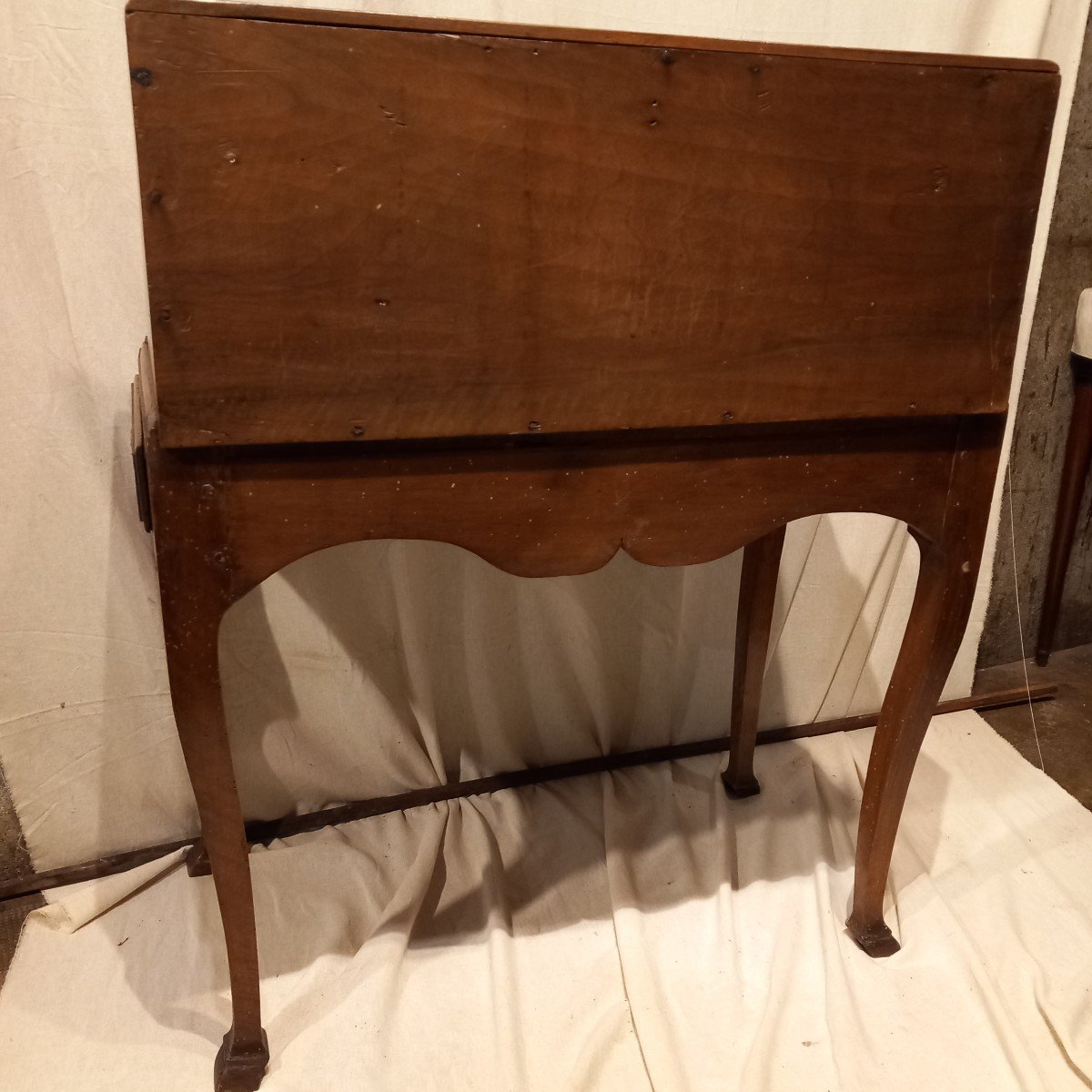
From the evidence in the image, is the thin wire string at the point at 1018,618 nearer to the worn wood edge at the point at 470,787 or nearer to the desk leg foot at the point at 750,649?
the worn wood edge at the point at 470,787

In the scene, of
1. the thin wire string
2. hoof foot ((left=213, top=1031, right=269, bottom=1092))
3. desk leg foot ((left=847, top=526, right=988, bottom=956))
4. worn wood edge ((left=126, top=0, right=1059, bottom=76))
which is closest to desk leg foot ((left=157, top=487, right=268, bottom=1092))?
hoof foot ((left=213, top=1031, right=269, bottom=1092))

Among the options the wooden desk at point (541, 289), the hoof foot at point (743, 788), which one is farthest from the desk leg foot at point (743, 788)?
the wooden desk at point (541, 289)

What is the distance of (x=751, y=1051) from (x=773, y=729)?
23.9 inches

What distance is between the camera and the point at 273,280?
2.02 ft

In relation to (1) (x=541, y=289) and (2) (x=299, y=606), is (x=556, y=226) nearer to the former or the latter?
(1) (x=541, y=289)

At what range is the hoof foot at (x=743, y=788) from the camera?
1.30m

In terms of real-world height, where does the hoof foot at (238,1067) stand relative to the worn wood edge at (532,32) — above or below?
below

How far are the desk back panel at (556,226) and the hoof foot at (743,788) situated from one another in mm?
702

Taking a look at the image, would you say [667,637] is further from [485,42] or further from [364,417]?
[485,42]

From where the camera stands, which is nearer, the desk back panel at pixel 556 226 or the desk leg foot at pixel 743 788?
the desk back panel at pixel 556 226

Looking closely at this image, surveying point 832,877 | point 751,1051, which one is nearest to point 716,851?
point 832,877

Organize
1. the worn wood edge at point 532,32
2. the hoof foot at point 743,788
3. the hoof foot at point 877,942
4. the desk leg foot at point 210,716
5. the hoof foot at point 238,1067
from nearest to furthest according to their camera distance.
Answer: the worn wood edge at point 532,32, the desk leg foot at point 210,716, the hoof foot at point 238,1067, the hoof foot at point 877,942, the hoof foot at point 743,788

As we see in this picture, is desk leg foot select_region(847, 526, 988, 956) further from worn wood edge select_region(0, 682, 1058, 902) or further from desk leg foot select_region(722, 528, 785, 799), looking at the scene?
worn wood edge select_region(0, 682, 1058, 902)

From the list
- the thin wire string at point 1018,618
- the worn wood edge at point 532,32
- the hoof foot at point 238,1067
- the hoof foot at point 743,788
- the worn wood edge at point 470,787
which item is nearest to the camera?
the worn wood edge at point 532,32
